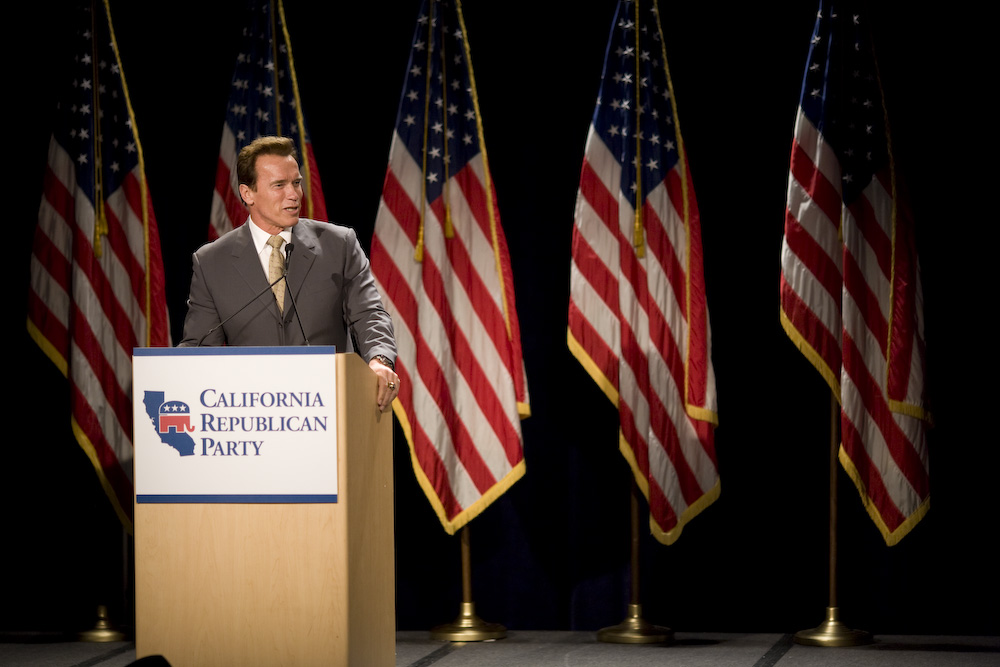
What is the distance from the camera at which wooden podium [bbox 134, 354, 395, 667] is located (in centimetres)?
257

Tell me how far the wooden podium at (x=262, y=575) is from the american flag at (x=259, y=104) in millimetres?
2223

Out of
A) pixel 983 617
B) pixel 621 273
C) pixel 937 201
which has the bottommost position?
pixel 983 617

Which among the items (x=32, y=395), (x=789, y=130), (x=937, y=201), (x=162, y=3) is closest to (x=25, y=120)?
(x=162, y=3)

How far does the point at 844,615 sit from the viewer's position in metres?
4.54

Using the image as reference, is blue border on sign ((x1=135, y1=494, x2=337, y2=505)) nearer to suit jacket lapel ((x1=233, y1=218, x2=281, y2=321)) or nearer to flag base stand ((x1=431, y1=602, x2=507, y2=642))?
suit jacket lapel ((x1=233, y1=218, x2=281, y2=321))

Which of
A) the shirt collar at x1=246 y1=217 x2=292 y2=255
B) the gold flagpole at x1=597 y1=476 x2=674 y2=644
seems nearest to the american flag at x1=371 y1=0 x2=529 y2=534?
the gold flagpole at x1=597 y1=476 x2=674 y2=644

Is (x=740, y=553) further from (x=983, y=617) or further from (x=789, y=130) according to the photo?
(x=789, y=130)

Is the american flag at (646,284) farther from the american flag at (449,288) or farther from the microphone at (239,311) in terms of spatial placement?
the microphone at (239,311)

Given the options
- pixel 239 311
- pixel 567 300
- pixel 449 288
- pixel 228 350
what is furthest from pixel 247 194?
pixel 567 300

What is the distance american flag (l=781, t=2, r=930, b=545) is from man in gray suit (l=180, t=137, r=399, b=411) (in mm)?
1861

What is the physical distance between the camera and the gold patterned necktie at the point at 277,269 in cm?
303

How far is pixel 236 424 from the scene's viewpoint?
2592 millimetres

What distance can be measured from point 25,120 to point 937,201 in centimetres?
379

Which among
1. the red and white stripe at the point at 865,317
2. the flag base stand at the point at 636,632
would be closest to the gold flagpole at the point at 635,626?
the flag base stand at the point at 636,632
